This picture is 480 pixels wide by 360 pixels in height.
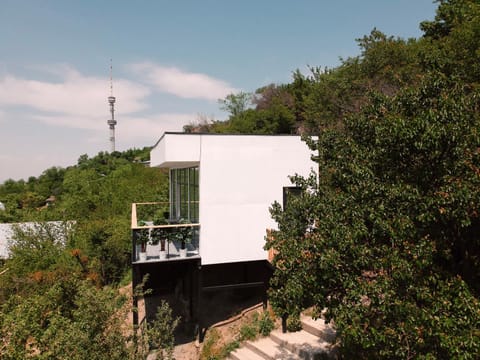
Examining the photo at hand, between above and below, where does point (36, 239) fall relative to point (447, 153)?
below

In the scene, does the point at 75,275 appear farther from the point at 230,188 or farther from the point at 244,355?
the point at 230,188

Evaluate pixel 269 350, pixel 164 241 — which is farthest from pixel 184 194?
pixel 269 350

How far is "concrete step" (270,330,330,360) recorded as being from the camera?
9.11 metres

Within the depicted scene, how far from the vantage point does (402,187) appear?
4566mm

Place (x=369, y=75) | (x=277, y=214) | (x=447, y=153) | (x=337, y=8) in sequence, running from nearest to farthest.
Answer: (x=447, y=153)
(x=277, y=214)
(x=337, y=8)
(x=369, y=75)

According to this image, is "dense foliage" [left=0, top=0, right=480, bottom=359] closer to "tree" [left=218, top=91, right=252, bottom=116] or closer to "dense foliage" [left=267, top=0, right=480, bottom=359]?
"dense foliage" [left=267, top=0, right=480, bottom=359]

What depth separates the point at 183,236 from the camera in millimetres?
10969

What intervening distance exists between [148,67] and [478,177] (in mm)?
18524

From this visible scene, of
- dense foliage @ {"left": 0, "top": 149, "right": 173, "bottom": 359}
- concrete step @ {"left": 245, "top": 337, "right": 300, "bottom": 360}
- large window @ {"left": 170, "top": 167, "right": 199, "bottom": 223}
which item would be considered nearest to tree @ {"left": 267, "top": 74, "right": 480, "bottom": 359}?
dense foliage @ {"left": 0, "top": 149, "right": 173, "bottom": 359}

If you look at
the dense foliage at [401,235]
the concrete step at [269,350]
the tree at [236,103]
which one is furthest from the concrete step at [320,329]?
the tree at [236,103]

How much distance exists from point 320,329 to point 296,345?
884 mm

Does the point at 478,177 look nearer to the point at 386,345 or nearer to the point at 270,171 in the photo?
the point at 386,345

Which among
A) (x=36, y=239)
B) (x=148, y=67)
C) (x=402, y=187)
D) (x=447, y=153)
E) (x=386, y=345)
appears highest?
(x=148, y=67)

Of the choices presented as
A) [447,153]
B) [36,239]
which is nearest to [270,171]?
[447,153]
